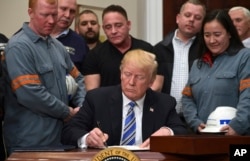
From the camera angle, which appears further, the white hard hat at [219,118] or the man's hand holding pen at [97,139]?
the white hard hat at [219,118]

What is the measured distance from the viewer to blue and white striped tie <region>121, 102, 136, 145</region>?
3.06 meters

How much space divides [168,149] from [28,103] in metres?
1.47

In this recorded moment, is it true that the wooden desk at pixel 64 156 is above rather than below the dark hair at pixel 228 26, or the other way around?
below

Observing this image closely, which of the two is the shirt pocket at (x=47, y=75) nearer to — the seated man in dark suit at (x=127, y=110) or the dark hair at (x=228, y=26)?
the seated man in dark suit at (x=127, y=110)

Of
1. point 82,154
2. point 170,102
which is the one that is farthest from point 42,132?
point 82,154

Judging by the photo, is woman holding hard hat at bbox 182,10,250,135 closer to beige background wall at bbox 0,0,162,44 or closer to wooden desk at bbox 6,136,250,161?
wooden desk at bbox 6,136,250,161

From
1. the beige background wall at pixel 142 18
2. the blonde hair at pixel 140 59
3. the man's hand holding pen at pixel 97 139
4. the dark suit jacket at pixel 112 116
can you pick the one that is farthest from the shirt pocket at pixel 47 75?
the beige background wall at pixel 142 18

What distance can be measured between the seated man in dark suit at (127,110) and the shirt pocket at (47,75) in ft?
1.34

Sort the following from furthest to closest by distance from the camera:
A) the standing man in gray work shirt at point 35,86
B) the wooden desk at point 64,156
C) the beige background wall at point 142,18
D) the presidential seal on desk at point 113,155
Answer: the beige background wall at point 142,18
the standing man in gray work shirt at point 35,86
the wooden desk at point 64,156
the presidential seal on desk at point 113,155

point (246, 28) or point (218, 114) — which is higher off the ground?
point (246, 28)

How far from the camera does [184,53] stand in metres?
4.32

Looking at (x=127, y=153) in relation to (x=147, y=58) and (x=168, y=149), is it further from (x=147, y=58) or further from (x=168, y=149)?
(x=147, y=58)

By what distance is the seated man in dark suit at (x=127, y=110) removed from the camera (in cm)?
307

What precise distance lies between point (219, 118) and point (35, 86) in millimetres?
1053
